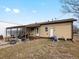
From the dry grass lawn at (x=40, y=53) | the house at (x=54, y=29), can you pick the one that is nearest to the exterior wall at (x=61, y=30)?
the house at (x=54, y=29)

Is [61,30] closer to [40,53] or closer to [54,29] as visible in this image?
[54,29]

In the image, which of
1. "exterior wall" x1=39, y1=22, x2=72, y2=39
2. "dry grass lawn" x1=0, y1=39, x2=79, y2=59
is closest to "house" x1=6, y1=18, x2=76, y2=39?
"exterior wall" x1=39, y1=22, x2=72, y2=39

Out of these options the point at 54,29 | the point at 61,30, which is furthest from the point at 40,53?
the point at 54,29

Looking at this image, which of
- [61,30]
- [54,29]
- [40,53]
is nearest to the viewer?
[40,53]

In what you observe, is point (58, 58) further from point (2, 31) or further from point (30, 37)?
point (2, 31)

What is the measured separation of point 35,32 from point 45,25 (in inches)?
102

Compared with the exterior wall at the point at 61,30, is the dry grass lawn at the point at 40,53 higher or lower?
lower

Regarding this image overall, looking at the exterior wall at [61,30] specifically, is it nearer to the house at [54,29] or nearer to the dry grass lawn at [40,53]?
the house at [54,29]

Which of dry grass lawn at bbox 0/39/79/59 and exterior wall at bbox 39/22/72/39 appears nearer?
dry grass lawn at bbox 0/39/79/59

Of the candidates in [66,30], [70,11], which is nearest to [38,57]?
[70,11]

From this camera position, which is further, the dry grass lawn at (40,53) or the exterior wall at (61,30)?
the exterior wall at (61,30)

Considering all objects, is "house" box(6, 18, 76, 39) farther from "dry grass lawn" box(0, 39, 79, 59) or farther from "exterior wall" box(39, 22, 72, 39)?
"dry grass lawn" box(0, 39, 79, 59)

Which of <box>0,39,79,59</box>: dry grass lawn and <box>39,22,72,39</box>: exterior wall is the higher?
<box>39,22,72,39</box>: exterior wall

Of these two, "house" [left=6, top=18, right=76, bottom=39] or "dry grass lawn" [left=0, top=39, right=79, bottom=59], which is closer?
"dry grass lawn" [left=0, top=39, right=79, bottom=59]
